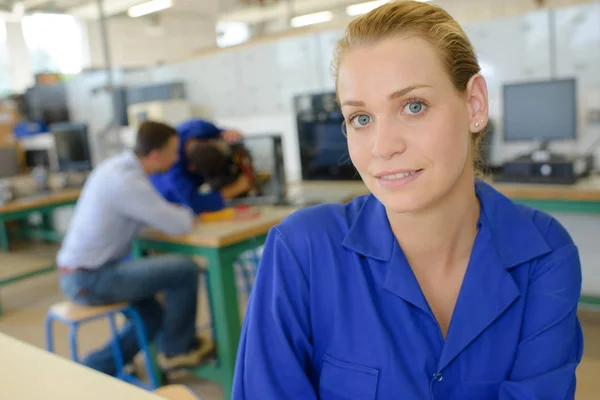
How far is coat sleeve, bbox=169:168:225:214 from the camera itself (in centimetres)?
295

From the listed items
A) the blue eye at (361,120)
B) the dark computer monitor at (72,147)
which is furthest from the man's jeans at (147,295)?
the dark computer monitor at (72,147)

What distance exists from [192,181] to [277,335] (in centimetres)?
216

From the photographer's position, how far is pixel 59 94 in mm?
5738

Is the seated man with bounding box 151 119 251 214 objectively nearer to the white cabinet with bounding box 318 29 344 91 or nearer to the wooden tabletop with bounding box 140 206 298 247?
the wooden tabletop with bounding box 140 206 298 247

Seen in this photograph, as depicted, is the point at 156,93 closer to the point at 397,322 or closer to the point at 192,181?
the point at 192,181

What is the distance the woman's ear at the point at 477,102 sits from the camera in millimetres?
1007

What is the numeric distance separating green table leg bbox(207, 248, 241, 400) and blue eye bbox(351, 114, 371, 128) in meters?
1.59

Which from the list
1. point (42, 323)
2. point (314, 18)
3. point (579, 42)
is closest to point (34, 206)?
point (42, 323)

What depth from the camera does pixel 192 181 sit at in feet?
9.98

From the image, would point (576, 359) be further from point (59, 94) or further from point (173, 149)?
point (59, 94)

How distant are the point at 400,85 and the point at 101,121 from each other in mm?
4984

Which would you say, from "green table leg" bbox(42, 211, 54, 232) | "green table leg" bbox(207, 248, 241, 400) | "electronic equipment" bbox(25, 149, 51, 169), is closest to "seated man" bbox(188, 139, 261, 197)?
"green table leg" bbox(207, 248, 241, 400)

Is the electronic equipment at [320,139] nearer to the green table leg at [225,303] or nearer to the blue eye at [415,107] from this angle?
the green table leg at [225,303]

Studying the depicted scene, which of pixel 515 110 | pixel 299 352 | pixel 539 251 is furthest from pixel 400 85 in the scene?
pixel 515 110
